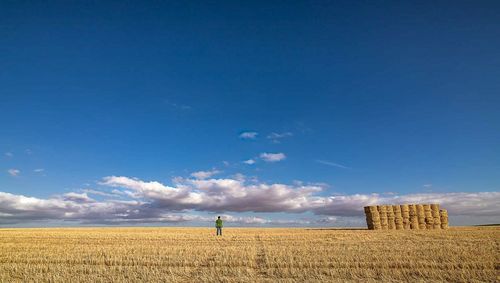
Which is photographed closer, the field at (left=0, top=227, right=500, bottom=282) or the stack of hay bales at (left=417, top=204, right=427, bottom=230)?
the field at (left=0, top=227, right=500, bottom=282)

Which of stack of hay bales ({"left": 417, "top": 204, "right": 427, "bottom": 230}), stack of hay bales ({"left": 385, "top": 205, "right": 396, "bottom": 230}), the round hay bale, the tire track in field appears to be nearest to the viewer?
the tire track in field

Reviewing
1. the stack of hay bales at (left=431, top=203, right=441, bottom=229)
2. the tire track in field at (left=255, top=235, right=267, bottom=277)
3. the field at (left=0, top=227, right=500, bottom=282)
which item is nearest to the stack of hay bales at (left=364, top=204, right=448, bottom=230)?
the stack of hay bales at (left=431, top=203, right=441, bottom=229)

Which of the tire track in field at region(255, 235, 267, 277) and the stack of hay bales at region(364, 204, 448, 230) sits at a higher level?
the stack of hay bales at region(364, 204, 448, 230)

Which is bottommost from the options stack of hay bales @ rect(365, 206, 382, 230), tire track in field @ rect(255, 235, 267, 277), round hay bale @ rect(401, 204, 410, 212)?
tire track in field @ rect(255, 235, 267, 277)

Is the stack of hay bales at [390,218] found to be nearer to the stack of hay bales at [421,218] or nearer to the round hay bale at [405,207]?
the round hay bale at [405,207]

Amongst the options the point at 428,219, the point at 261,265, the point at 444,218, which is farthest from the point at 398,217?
the point at 261,265

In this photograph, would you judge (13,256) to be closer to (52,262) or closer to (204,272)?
(52,262)

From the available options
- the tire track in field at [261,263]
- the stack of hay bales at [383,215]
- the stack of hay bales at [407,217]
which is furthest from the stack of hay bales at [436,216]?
the tire track in field at [261,263]

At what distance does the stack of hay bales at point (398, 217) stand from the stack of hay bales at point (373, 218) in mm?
1546

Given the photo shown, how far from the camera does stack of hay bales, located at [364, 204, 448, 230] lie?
32781 millimetres

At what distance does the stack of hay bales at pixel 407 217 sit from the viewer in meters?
32.8

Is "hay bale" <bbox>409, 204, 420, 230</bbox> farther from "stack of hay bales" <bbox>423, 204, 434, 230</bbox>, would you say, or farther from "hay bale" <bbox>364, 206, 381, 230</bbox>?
"hay bale" <bbox>364, 206, 381, 230</bbox>

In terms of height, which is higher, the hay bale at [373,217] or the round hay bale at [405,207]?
the round hay bale at [405,207]

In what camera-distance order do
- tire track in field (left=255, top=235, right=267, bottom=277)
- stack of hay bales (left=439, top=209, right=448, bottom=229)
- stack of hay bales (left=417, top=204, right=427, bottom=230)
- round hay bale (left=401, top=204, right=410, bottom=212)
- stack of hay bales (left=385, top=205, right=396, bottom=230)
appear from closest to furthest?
tire track in field (left=255, top=235, right=267, bottom=277) < stack of hay bales (left=385, top=205, right=396, bottom=230) < stack of hay bales (left=417, top=204, right=427, bottom=230) < stack of hay bales (left=439, top=209, right=448, bottom=229) < round hay bale (left=401, top=204, right=410, bottom=212)
